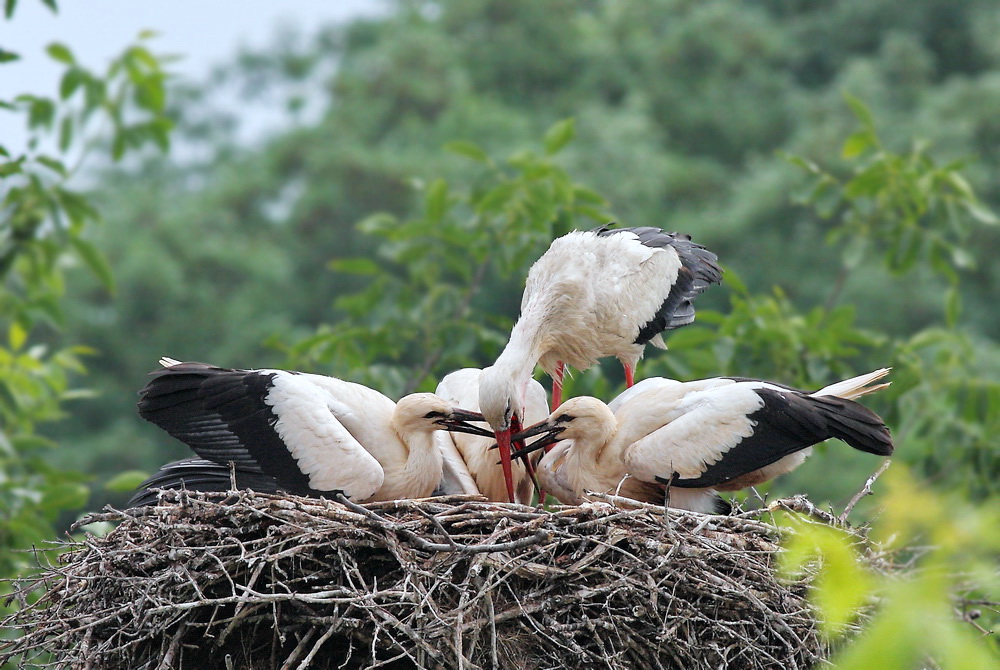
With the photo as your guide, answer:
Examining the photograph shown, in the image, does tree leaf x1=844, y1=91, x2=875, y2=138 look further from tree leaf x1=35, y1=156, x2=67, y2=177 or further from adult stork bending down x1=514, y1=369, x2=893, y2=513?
tree leaf x1=35, y1=156, x2=67, y2=177

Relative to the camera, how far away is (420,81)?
26484 millimetres

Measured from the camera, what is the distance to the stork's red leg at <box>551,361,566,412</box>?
587 cm

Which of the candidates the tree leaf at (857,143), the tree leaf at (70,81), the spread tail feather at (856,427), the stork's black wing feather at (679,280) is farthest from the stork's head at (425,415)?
the tree leaf at (857,143)

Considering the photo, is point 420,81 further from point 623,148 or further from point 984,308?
point 984,308

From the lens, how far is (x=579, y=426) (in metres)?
4.77

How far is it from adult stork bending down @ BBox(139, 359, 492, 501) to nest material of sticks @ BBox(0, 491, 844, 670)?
0.50m

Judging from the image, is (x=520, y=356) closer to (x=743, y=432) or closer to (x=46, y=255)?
(x=743, y=432)

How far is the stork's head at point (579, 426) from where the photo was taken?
4.76 metres

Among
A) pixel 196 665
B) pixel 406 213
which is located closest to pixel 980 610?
pixel 196 665

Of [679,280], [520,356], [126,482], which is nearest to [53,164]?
[126,482]

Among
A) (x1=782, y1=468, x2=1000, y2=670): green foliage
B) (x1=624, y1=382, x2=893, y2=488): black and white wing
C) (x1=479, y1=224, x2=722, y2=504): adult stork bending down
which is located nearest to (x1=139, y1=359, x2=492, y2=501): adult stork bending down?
(x1=479, y1=224, x2=722, y2=504): adult stork bending down

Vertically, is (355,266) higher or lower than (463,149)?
lower

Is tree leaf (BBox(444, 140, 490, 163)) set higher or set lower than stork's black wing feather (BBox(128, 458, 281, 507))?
higher

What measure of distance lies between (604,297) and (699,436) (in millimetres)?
1149
